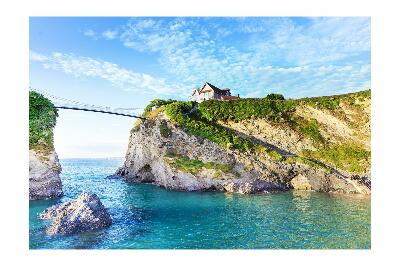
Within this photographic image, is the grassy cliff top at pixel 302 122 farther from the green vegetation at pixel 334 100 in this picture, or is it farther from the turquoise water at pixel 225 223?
→ the turquoise water at pixel 225 223

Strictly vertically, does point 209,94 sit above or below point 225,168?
above

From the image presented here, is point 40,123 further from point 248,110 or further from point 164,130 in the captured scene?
point 248,110

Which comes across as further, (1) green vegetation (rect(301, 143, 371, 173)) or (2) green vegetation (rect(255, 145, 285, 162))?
(2) green vegetation (rect(255, 145, 285, 162))

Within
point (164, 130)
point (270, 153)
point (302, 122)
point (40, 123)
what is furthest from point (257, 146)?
point (40, 123)

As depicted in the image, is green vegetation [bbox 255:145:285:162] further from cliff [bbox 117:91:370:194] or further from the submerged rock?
the submerged rock

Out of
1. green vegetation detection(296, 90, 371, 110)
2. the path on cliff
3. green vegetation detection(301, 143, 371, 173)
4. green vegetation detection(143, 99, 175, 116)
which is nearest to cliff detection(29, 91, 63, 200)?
the path on cliff
